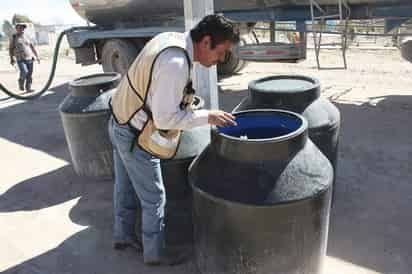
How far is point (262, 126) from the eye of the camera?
3.13 meters

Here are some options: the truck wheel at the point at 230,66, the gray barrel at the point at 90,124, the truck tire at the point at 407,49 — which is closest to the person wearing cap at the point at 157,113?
the gray barrel at the point at 90,124

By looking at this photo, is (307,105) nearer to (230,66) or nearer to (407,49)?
(407,49)

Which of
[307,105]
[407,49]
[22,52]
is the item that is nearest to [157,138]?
[307,105]

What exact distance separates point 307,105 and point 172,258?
1672mm

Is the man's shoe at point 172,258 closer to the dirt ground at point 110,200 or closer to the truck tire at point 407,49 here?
the dirt ground at point 110,200

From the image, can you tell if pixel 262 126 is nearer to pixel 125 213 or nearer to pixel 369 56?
pixel 125 213

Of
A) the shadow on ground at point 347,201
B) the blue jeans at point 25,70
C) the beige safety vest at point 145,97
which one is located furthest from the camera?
the blue jeans at point 25,70

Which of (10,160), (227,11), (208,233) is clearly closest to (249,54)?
(227,11)

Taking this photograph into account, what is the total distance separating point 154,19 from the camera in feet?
31.9

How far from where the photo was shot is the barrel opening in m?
3.06

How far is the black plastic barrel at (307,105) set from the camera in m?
3.57

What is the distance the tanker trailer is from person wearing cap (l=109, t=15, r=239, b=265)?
5532mm

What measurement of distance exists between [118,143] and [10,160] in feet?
12.5

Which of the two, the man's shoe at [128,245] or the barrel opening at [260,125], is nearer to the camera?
the barrel opening at [260,125]
